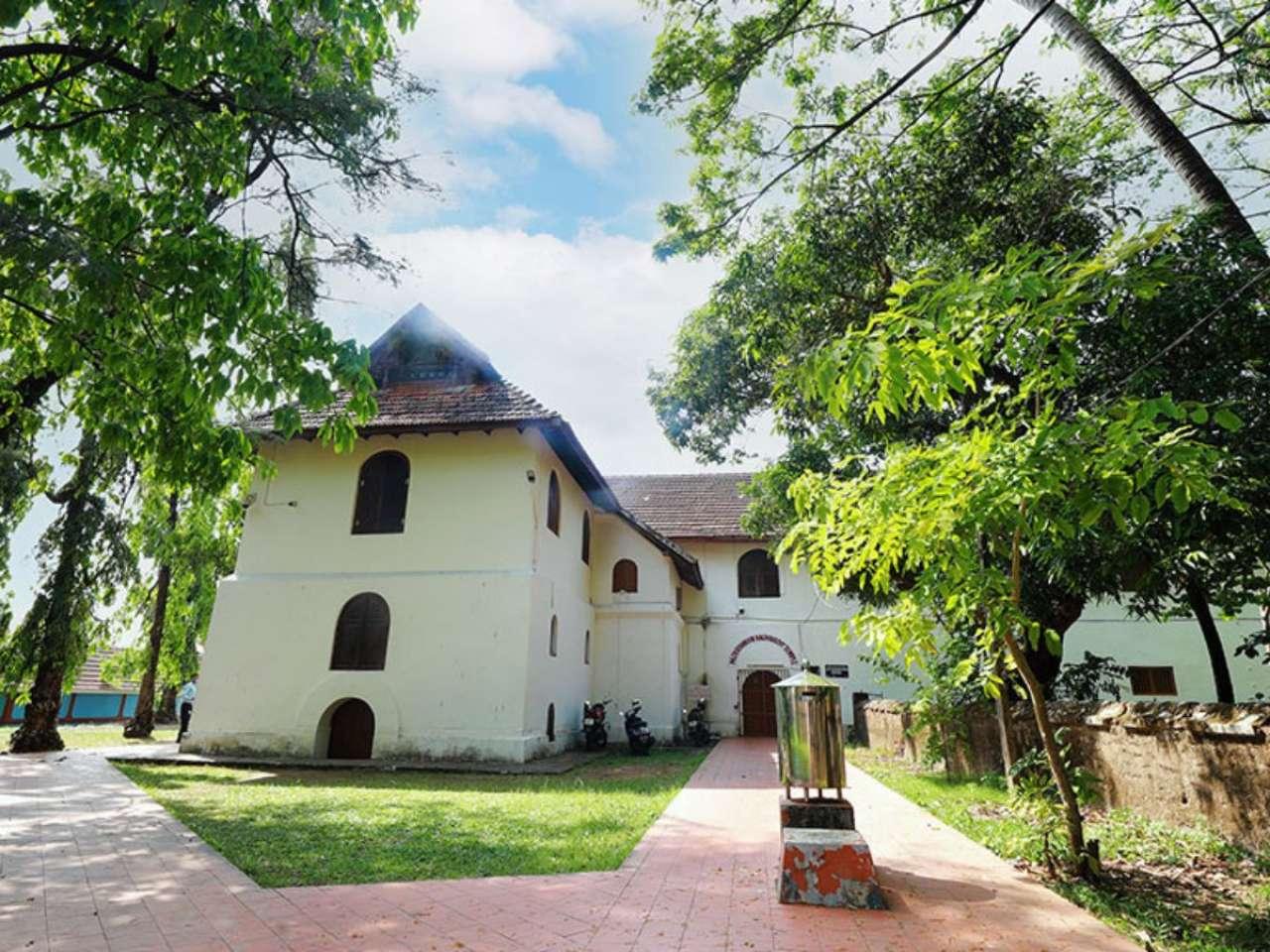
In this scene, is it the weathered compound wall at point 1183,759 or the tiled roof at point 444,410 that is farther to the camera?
the tiled roof at point 444,410

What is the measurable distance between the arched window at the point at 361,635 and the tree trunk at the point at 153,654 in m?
7.79

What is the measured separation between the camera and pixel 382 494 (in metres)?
14.6

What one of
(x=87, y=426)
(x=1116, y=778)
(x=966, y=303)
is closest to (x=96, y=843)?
(x=87, y=426)

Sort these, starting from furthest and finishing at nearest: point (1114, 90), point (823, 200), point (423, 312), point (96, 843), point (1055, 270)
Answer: point (423, 312) → point (823, 200) → point (1114, 90) → point (96, 843) → point (1055, 270)

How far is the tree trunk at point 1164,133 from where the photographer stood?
6.39m

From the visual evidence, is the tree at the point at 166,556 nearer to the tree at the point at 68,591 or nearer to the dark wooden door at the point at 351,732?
the tree at the point at 68,591

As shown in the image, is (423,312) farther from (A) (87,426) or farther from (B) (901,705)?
(B) (901,705)

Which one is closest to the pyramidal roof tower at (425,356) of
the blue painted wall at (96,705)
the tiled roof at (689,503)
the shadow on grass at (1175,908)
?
the tiled roof at (689,503)

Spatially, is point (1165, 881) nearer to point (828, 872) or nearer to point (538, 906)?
point (828, 872)

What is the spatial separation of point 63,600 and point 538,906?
47.0ft

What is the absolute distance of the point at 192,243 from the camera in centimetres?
492

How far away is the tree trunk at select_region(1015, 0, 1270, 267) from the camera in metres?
6.39

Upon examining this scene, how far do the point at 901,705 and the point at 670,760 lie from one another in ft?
15.8

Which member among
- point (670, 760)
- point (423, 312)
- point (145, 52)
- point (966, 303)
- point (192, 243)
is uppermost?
point (423, 312)
